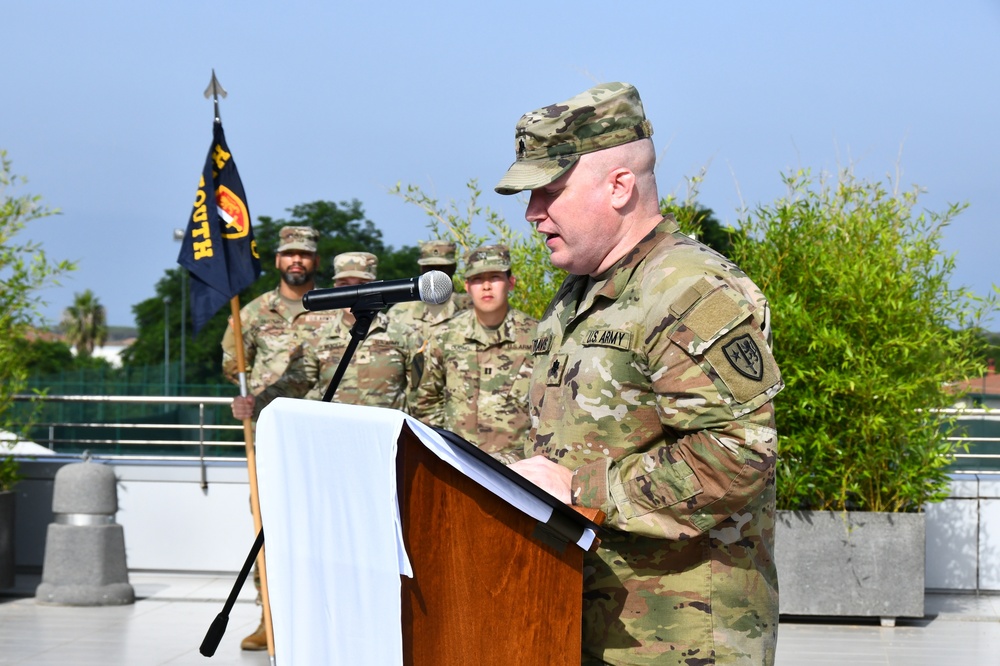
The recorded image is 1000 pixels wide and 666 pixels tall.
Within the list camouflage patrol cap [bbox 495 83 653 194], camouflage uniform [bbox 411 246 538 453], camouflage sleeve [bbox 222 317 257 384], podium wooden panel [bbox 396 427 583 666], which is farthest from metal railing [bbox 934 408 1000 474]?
podium wooden panel [bbox 396 427 583 666]

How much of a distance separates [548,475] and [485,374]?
16.9ft

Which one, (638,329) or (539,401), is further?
(539,401)

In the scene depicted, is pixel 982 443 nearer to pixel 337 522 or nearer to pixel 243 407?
pixel 243 407

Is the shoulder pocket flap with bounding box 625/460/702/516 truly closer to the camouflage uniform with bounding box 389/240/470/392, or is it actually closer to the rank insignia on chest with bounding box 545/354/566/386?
the rank insignia on chest with bounding box 545/354/566/386

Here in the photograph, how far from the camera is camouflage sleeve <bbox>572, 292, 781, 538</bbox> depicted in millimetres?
2172

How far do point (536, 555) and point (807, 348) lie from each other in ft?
19.8

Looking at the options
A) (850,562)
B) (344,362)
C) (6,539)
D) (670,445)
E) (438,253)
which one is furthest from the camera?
(6,539)

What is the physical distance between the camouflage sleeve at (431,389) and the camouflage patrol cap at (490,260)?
1.88 ft

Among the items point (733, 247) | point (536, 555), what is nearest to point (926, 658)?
point (733, 247)

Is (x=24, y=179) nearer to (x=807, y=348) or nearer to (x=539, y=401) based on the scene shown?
(x=807, y=348)

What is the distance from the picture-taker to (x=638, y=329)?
2359 mm

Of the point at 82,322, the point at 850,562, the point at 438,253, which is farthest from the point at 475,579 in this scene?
the point at 82,322

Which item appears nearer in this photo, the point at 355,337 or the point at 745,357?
the point at 745,357

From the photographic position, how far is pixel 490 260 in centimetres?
745
